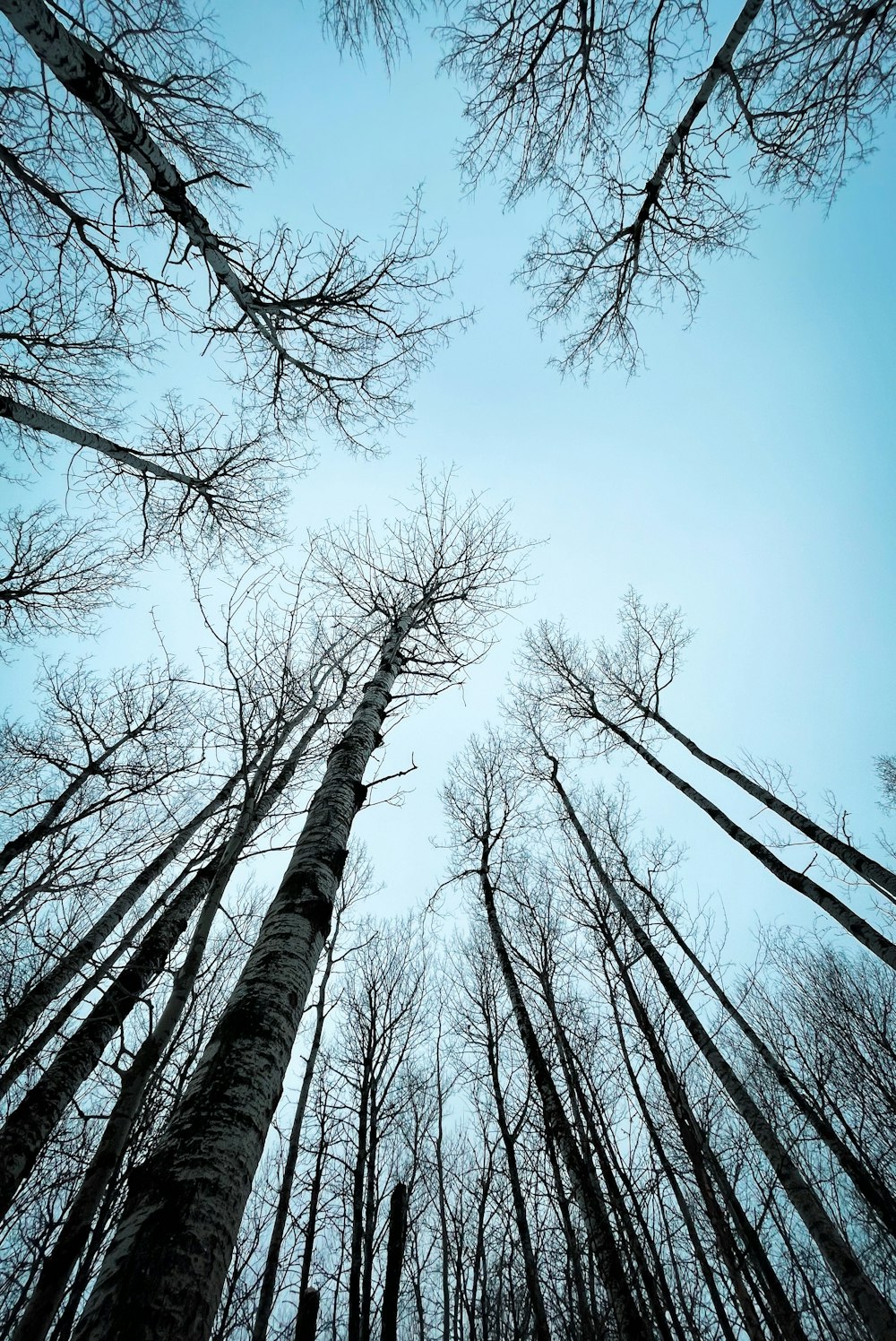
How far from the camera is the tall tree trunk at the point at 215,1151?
126cm

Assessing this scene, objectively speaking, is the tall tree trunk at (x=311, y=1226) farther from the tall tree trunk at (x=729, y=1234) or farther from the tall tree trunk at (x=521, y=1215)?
the tall tree trunk at (x=729, y=1234)

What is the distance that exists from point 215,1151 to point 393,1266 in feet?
8.34

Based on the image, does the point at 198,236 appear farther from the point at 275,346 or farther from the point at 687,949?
the point at 687,949

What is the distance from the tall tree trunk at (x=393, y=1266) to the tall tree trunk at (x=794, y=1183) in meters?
4.09

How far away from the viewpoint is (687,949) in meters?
9.12

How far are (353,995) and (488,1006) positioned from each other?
119 inches

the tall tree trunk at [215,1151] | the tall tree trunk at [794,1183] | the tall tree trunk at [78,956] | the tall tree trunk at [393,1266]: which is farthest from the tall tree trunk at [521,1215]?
the tall tree trunk at [78,956]

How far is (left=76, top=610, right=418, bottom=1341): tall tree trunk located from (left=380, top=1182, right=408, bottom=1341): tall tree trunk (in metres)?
1.82

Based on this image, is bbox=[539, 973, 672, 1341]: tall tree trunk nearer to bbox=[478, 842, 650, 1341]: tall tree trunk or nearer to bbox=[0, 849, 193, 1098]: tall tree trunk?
bbox=[478, 842, 650, 1341]: tall tree trunk

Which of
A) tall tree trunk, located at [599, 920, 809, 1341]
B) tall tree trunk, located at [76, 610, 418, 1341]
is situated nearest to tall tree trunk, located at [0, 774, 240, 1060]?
tall tree trunk, located at [76, 610, 418, 1341]

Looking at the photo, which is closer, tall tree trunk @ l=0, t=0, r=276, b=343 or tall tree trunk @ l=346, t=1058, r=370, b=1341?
tall tree trunk @ l=0, t=0, r=276, b=343

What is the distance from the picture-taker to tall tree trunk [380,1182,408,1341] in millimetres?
2857

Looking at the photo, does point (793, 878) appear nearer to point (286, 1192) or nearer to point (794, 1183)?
point (794, 1183)

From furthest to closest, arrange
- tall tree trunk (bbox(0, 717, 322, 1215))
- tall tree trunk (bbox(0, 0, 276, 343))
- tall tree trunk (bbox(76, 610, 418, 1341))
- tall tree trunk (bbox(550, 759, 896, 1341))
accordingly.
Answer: tall tree trunk (bbox(550, 759, 896, 1341)), tall tree trunk (bbox(0, 717, 322, 1215)), tall tree trunk (bbox(0, 0, 276, 343)), tall tree trunk (bbox(76, 610, 418, 1341))
